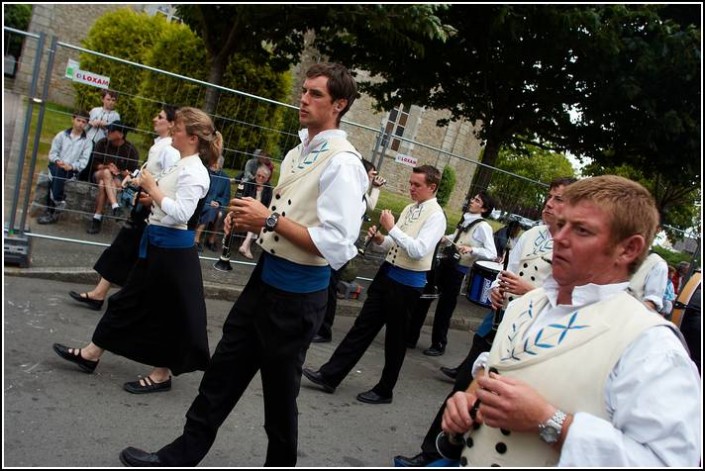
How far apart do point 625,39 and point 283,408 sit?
11.6m

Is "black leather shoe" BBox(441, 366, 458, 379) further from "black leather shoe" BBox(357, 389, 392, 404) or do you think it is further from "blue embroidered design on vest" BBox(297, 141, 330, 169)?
"blue embroidered design on vest" BBox(297, 141, 330, 169)

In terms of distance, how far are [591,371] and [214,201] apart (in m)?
6.63

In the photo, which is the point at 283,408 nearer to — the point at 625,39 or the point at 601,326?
the point at 601,326

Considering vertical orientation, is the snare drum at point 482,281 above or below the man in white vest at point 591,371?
below

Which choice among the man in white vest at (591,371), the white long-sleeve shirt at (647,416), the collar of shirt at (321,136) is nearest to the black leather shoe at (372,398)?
the collar of shirt at (321,136)

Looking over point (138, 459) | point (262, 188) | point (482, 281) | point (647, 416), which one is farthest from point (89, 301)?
point (647, 416)

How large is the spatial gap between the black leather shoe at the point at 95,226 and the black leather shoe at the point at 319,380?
3846 mm

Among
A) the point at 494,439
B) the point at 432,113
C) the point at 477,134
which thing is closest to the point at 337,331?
→ the point at 494,439

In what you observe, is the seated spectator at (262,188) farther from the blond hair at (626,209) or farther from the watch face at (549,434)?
the watch face at (549,434)

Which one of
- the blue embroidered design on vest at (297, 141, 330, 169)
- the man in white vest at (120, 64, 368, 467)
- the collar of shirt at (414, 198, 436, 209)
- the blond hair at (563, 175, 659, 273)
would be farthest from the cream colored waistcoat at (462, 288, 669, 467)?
the collar of shirt at (414, 198, 436, 209)

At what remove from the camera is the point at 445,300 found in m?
7.93

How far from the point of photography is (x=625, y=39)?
12281 millimetres

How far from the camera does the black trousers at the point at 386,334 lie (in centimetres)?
552

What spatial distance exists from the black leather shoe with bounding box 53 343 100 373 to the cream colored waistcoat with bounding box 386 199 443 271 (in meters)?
2.59
